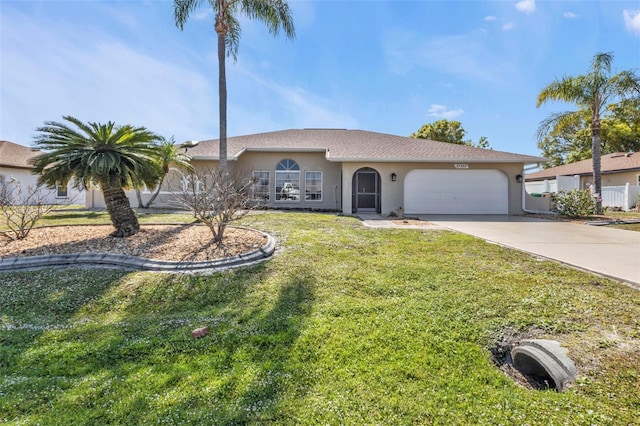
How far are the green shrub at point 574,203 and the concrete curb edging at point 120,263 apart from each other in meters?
14.9

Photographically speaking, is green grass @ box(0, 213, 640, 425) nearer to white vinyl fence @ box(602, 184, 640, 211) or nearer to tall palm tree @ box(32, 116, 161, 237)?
tall palm tree @ box(32, 116, 161, 237)

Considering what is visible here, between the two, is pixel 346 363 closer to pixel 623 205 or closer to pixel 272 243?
pixel 272 243

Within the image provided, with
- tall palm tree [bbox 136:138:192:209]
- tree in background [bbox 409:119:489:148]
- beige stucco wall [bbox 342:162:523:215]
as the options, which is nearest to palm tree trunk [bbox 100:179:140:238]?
tall palm tree [bbox 136:138:192:209]

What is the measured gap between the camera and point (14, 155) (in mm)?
21453

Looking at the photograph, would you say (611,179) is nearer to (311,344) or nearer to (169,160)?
(311,344)

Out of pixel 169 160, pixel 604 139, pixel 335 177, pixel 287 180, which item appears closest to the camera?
pixel 169 160

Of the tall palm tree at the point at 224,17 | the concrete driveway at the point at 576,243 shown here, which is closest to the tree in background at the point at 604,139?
the concrete driveway at the point at 576,243

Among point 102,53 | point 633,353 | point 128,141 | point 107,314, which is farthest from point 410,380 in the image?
point 102,53

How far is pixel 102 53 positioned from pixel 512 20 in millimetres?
14641

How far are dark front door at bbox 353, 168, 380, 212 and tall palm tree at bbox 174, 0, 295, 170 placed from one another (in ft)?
25.8

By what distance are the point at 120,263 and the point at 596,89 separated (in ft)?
70.3

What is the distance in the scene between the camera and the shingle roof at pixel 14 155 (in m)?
19.9

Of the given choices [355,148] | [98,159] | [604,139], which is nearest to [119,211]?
[98,159]

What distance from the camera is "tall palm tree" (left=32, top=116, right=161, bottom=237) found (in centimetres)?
669
